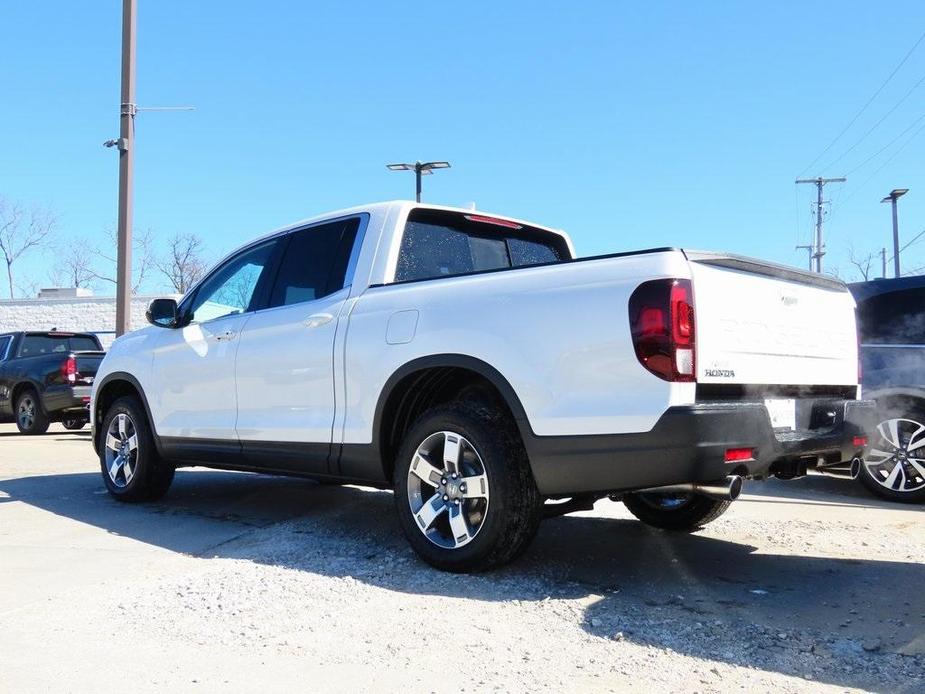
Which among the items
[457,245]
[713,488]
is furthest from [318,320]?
[713,488]

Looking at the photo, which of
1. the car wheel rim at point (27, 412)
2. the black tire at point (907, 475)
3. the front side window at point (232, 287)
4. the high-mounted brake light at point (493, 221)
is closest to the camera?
the high-mounted brake light at point (493, 221)

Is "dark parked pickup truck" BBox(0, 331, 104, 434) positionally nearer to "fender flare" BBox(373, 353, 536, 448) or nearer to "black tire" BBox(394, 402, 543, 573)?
"fender flare" BBox(373, 353, 536, 448)

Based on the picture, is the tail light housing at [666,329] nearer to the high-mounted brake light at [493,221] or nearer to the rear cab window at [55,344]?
the high-mounted brake light at [493,221]

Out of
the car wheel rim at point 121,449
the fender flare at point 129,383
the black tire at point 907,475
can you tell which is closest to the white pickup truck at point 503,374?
the fender flare at point 129,383

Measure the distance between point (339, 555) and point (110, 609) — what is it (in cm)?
126

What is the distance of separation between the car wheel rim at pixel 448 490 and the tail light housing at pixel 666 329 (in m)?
1.01

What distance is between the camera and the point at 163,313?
612 cm

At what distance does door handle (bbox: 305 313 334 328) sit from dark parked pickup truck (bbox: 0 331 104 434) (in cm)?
914

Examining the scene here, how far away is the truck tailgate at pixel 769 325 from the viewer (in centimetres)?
363

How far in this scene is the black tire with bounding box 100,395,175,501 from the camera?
634cm

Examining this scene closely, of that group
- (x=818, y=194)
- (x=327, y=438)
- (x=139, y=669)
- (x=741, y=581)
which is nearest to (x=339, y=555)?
(x=327, y=438)

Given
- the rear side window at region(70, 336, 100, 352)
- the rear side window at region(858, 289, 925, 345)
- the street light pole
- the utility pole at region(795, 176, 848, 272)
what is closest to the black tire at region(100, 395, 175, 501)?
the rear side window at region(858, 289, 925, 345)

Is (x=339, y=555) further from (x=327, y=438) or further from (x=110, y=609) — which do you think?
(x=110, y=609)

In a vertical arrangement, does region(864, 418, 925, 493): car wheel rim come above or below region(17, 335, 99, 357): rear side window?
below
